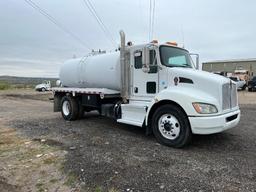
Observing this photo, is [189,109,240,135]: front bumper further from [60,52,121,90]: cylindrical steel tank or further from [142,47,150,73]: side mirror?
[60,52,121,90]: cylindrical steel tank

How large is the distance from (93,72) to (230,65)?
46.9 m

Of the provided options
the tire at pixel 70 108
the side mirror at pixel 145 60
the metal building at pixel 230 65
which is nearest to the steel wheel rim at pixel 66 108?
the tire at pixel 70 108

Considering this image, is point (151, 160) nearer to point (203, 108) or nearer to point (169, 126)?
point (169, 126)

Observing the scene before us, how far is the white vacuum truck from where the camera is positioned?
4992mm

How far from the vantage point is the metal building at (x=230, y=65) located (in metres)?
45.7

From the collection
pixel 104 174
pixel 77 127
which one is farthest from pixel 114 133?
pixel 104 174

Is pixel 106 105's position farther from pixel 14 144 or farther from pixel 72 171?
pixel 72 171

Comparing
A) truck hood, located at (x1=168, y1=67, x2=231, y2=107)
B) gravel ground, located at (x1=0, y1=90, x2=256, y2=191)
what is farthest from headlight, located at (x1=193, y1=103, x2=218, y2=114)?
gravel ground, located at (x1=0, y1=90, x2=256, y2=191)

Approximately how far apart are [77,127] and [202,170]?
471cm

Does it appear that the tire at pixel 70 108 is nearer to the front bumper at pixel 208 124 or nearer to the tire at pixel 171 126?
the tire at pixel 171 126

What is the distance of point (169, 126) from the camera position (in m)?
5.42

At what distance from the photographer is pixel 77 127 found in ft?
25.4

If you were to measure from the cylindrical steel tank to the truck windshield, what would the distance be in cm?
157

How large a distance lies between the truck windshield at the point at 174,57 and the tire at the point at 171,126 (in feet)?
3.99
